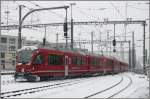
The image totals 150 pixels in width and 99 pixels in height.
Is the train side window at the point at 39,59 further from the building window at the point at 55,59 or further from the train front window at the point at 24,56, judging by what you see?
the building window at the point at 55,59

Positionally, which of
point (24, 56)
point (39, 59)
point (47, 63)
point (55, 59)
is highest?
point (24, 56)

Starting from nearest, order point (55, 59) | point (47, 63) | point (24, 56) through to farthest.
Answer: point (24, 56) → point (47, 63) → point (55, 59)

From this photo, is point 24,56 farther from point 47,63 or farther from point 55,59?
point 55,59

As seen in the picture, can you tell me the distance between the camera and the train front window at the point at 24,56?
2989 centimetres

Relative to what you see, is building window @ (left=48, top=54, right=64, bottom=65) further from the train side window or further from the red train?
the train side window

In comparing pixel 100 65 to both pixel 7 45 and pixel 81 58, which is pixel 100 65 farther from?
pixel 7 45

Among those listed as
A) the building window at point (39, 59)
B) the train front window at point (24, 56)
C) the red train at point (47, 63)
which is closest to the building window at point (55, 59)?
the red train at point (47, 63)

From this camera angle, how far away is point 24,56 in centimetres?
3023

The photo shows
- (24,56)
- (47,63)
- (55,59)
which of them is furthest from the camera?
(55,59)

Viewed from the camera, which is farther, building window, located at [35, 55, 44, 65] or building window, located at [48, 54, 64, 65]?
building window, located at [48, 54, 64, 65]

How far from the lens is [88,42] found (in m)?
73.2

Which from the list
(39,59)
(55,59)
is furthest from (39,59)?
(55,59)

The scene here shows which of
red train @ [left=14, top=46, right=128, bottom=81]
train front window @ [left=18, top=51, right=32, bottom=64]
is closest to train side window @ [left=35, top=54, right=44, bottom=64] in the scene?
red train @ [left=14, top=46, right=128, bottom=81]

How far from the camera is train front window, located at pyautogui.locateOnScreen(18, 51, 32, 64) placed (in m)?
29.9
